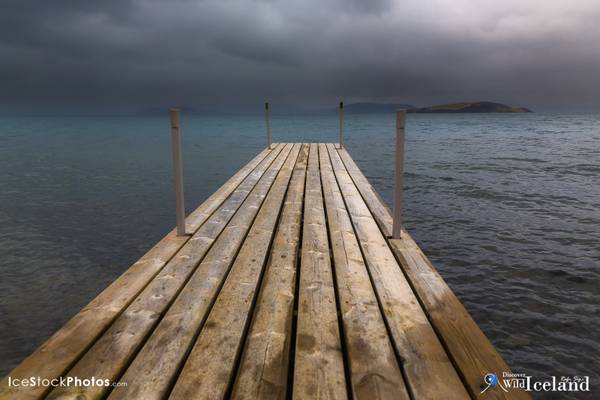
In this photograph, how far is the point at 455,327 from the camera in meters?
2.46

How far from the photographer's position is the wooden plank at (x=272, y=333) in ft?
6.16

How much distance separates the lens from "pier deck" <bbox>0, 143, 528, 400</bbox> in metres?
1.89

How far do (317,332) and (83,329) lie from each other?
1.47m

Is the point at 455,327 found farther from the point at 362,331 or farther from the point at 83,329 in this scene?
the point at 83,329

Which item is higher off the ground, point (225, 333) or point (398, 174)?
point (398, 174)

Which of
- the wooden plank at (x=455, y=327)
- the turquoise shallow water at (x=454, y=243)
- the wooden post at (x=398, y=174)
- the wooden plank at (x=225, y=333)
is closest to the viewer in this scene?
the wooden plank at (x=225, y=333)

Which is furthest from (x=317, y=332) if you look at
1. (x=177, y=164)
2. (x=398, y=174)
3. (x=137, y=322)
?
(x=177, y=164)

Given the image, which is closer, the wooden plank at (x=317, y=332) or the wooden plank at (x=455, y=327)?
the wooden plank at (x=317, y=332)

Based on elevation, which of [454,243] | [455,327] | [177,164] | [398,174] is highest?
[177,164]

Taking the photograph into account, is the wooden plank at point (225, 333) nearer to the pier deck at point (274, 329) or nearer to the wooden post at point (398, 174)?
the pier deck at point (274, 329)

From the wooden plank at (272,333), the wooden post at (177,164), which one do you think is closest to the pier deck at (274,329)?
the wooden plank at (272,333)

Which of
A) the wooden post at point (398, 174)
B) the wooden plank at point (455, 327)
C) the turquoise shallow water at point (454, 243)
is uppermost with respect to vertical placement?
the wooden post at point (398, 174)

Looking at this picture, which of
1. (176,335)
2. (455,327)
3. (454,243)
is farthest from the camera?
(454,243)

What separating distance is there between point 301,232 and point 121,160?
20840 mm
